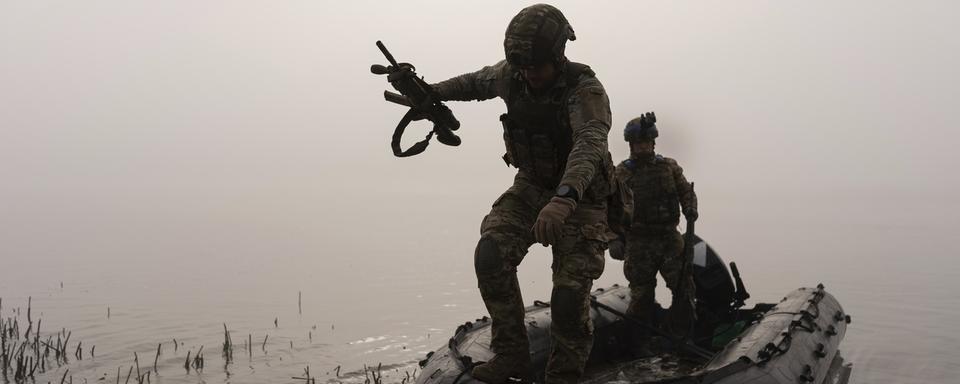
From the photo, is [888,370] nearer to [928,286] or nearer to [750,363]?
[750,363]

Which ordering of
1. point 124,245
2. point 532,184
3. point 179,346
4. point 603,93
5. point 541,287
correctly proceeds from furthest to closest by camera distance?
point 124,245 < point 541,287 < point 179,346 < point 532,184 < point 603,93

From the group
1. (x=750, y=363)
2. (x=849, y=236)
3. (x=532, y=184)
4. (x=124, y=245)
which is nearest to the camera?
(x=532, y=184)

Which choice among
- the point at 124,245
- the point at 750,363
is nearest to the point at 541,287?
the point at 750,363

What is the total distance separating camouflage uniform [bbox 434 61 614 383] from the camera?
443 cm

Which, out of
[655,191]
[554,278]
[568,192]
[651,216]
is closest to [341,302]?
[651,216]

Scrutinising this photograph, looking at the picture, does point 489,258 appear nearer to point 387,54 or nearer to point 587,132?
point 587,132

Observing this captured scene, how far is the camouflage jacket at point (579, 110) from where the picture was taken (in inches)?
159

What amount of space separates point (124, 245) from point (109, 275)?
1482 centimetres

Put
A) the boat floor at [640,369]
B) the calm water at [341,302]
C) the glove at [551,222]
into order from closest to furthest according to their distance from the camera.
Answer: the glove at [551,222], the boat floor at [640,369], the calm water at [341,302]

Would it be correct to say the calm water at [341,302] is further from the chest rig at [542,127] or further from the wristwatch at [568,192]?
the wristwatch at [568,192]

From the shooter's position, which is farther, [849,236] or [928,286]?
[849,236]

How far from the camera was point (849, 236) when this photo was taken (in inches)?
1966

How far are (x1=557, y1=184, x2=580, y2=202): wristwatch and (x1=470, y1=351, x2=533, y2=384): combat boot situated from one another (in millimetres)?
1375

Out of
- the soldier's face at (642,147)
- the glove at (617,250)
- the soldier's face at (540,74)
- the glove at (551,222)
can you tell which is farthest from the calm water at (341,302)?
the glove at (551,222)
